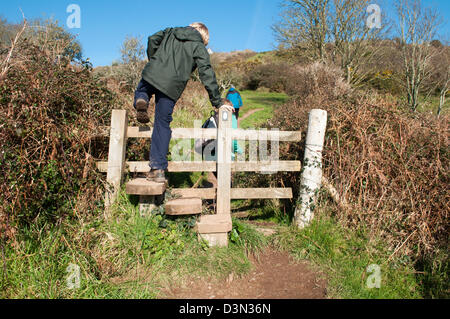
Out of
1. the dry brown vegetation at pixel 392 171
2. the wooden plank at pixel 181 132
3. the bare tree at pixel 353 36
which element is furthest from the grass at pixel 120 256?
the bare tree at pixel 353 36

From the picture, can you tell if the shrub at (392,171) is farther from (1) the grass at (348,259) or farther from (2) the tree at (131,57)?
(2) the tree at (131,57)

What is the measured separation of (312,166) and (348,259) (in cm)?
109

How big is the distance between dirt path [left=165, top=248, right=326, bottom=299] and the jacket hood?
2.57 metres

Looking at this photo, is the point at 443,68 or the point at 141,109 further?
the point at 443,68

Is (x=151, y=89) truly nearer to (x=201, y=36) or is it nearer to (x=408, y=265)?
(x=201, y=36)

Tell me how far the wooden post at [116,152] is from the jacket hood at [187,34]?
108 cm

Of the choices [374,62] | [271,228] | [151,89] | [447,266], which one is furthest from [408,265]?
[374,62]

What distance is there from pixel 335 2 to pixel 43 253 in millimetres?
15785

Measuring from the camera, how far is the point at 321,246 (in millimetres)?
3074

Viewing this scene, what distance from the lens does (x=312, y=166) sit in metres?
3.40

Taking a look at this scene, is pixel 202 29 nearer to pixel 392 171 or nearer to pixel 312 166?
pixel 312 166

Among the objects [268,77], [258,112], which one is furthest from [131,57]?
[268,77]

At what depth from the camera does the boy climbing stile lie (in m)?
3.12

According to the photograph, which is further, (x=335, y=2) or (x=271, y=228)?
(x=335, y=2)
